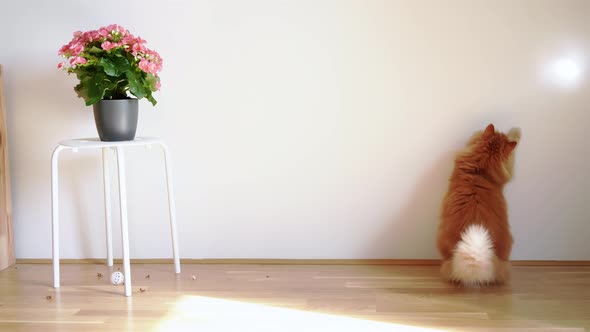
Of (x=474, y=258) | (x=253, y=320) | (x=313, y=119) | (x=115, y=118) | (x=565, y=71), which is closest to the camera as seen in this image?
(x=253, y=320)

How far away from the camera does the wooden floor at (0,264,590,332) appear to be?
6.36 ft

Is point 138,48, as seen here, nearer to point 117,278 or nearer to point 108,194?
point 108,194

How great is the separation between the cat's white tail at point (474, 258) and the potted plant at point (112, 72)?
1.29 meters

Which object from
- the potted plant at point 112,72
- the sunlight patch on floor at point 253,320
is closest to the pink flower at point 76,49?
the potted plant at point 112,72

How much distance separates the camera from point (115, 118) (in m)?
2.27

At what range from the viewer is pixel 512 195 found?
8.45ft

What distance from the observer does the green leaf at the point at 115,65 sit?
2191 mm

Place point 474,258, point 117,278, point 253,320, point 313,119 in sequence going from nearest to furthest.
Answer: point 253,320, point 474,258, point 117,278, point 313,119

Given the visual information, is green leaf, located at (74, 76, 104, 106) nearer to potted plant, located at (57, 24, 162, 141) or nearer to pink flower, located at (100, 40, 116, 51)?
potted plant, located at (57, 24, 162, 141)

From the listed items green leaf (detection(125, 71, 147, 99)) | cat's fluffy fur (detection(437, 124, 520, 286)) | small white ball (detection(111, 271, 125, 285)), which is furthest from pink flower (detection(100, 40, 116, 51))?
cat's fluffy fur (detection(437, 124, 520, 286))

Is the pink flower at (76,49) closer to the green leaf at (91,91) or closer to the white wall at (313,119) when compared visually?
the green leaf at (91,91)

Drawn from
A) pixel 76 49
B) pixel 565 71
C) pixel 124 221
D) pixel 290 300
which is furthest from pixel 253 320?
pixel 565 71

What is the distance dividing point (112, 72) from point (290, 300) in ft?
3.38

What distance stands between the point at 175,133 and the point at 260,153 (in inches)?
14.9
